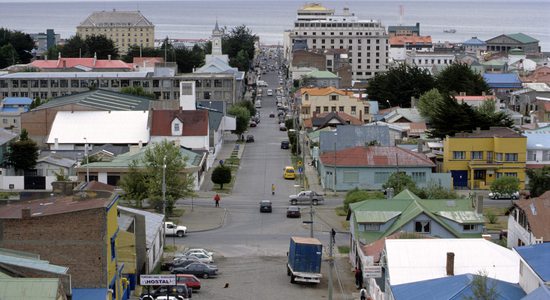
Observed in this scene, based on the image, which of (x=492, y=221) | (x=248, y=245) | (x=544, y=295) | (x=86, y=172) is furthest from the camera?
(x=86, y=172)

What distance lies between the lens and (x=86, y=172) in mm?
57094

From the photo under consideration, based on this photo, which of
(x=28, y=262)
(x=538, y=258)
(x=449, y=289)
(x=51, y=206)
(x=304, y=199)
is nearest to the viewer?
(x=449, y=289)

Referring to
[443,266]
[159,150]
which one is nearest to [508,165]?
[159,150]

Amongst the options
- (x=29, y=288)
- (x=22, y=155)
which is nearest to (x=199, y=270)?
(x=29, y=288)

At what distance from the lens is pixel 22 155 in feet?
200

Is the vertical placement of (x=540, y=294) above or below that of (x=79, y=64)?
below

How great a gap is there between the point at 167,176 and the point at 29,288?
24575mm

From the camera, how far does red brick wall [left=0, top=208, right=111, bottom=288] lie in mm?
31516

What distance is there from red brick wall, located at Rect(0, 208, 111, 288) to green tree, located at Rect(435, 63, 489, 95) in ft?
210

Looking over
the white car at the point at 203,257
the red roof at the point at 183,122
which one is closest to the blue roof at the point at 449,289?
the white car at the point at 203,257

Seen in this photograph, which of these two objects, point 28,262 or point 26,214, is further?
point 26,214

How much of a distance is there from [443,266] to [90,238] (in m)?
9.13

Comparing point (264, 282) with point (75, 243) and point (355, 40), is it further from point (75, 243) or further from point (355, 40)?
point (355, 40)

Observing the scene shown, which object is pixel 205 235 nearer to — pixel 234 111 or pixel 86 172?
pixel 86 172
